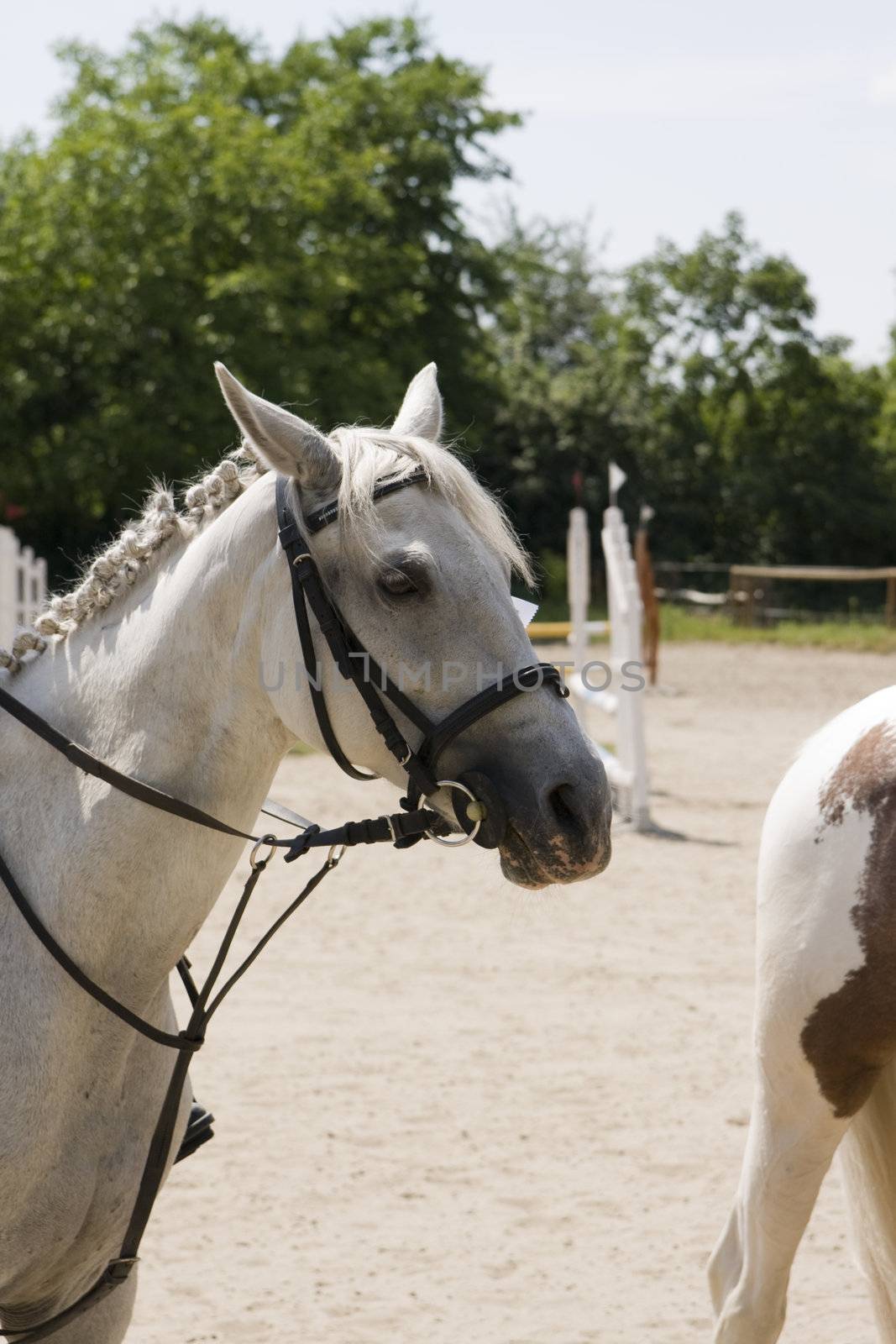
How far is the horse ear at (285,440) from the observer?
1.96 meters

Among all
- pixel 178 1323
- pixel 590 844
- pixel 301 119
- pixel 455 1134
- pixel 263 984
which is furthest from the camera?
pixel 301 119

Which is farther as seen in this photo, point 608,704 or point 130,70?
point 130,70

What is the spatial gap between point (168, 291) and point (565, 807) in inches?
898

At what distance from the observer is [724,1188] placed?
13.4ft

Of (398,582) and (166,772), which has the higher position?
(398,582)

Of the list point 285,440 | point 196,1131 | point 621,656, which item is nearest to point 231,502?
point 285,440

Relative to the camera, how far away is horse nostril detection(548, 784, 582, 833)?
1.92 meters

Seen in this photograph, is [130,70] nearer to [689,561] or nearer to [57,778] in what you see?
[689,561]

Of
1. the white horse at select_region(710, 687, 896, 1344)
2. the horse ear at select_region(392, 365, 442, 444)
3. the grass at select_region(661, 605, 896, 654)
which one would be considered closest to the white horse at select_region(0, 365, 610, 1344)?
the horse ear at select_region(392, 365, 442, 444)

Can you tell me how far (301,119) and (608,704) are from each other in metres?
21.0

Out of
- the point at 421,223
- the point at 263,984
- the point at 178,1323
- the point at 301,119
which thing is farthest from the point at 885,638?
the point at 178,1323

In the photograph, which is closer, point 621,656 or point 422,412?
point 422,412

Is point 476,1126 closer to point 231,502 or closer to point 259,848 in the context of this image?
point 259,848

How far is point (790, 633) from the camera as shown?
80.3 feet
